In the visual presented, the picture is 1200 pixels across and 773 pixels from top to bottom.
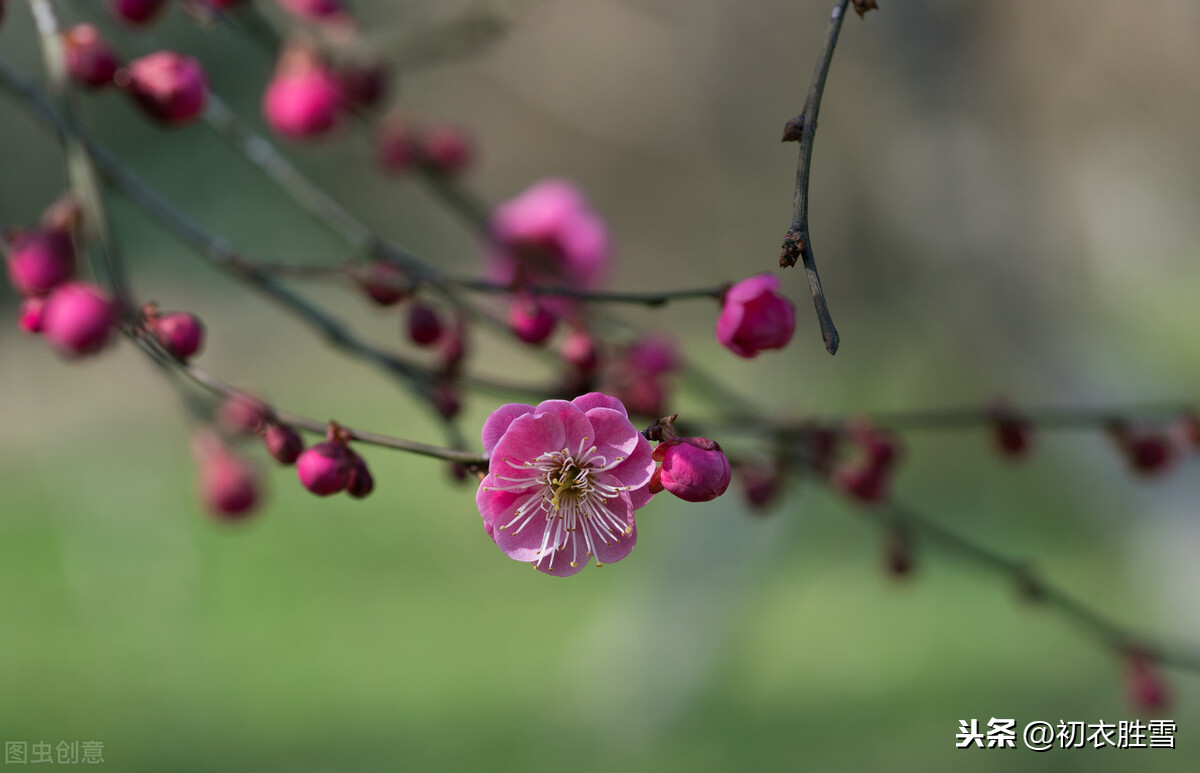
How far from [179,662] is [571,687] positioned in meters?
1.17

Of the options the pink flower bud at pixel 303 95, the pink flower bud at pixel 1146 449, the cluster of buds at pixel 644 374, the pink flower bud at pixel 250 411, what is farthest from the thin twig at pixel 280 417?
the pink flower bud at pixel 1146 449

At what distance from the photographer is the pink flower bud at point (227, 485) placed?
41.4 inches

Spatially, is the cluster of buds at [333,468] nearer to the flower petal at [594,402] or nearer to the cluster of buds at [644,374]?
the flower petal at [594,402]

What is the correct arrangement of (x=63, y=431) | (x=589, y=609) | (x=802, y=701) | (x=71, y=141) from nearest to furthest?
(x=71, y=141), (x=802, y=701), (x=589, y=609), (x=63, y=431)

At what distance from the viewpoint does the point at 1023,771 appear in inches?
87.4

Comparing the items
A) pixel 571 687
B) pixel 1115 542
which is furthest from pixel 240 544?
pixel 1115 542

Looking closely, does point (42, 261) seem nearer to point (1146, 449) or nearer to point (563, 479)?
→ point (563, 479)

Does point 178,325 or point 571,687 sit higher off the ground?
point 571,687

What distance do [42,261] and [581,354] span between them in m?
0.37

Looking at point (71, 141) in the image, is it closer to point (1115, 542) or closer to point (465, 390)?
point (465, 390)

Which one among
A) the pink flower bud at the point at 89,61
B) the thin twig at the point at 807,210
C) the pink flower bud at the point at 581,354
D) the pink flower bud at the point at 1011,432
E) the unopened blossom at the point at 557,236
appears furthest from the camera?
the unopened blossom at the point at 557,236

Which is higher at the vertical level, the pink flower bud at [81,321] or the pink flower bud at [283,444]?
the pink flower bud at [81,321]

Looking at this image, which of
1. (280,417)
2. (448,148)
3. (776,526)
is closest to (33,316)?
(280,417)

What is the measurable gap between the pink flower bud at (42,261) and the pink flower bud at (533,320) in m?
0.28
